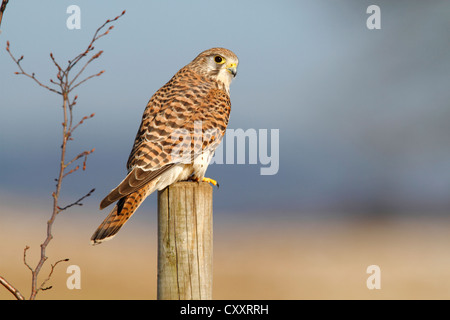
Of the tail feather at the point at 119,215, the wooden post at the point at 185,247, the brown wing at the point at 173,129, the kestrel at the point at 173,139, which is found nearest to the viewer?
the wooden post at the point at 185,247

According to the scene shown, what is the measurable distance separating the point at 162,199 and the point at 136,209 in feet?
1.24

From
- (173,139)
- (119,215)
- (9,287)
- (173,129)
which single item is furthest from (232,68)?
(9,287)

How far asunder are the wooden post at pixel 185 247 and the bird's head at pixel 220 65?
6.67 ft

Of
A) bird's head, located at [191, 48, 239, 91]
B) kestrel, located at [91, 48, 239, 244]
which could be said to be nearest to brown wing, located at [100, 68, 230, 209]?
kestrel, located at [91, 48, 239, 244]

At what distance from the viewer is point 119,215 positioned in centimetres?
371

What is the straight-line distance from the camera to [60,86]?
2758 millimetres

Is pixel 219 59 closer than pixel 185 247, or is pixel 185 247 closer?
pixel 185 247

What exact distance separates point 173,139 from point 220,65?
1428mm

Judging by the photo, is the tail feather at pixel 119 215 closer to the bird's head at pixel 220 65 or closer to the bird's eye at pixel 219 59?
the bird's head at pixel 220 65

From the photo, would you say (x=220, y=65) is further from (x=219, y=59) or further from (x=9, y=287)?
(x=9, y=287)

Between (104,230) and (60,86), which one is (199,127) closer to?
(104,230)

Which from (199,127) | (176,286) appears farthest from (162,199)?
(199,127)

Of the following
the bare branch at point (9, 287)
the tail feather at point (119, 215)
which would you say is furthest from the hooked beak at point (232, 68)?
the bare branch at point (9, 287)

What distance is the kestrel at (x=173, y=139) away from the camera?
147 inches
